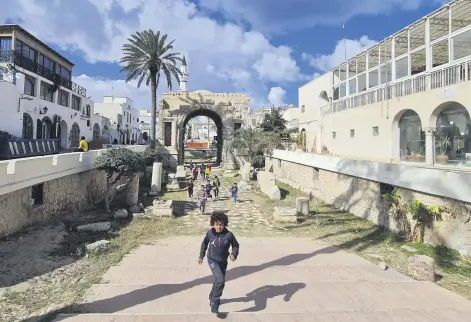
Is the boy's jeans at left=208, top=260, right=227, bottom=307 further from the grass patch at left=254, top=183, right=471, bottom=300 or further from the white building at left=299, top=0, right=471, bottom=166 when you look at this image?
the white building at left=299, top=0, right=471, bottom=166

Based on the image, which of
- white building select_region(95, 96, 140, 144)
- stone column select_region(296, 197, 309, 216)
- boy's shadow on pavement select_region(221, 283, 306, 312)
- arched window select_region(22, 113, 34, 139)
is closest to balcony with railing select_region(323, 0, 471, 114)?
stone column select_region(296, 197, 309, 216)

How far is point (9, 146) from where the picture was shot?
43.7ft

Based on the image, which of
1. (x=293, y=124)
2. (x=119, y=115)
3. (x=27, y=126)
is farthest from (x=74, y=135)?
(x=293, y=124)

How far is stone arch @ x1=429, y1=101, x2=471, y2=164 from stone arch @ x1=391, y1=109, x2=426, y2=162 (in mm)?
726

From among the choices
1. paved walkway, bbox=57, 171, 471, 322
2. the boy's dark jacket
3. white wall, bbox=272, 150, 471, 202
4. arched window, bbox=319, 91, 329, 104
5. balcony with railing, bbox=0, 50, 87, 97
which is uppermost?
balcony with railing, bbox=0, 50, 87, 97

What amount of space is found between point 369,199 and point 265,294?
8420mm

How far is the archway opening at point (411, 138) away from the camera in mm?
15188

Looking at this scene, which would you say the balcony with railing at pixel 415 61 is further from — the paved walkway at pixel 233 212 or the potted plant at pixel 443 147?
the paved walkway at pixel 233 212

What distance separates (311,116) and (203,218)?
17.2 m

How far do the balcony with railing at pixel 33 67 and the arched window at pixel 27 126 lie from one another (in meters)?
3.87

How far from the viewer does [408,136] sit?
1612 cm

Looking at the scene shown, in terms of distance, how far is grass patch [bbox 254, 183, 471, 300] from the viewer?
6922 millimetres

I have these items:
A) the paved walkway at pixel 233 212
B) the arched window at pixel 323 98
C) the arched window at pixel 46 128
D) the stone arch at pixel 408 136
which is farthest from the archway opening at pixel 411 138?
the arched window at pixel 46 128

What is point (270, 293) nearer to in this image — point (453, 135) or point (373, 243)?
point (373, 243)
